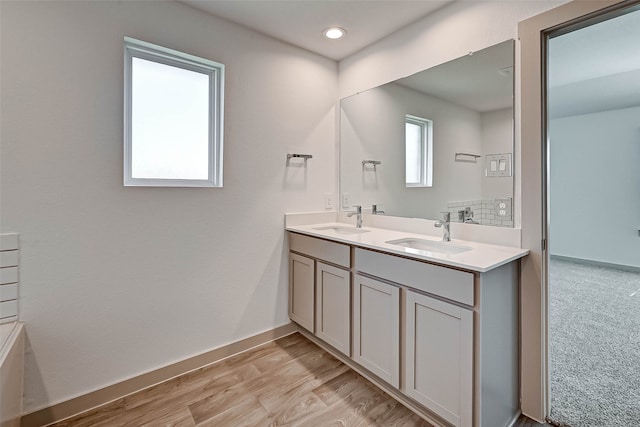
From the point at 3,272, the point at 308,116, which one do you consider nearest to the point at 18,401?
the point at 3,272

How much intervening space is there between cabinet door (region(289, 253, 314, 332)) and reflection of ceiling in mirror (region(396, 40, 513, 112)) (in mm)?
1466

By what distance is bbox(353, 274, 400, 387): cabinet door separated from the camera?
161cm

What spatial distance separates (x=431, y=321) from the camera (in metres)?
1.43

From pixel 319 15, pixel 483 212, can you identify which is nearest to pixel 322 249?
pixel 483 212

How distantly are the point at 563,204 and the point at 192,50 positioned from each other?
5606mm

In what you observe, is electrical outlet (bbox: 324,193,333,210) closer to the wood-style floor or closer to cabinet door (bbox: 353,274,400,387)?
cabinet door (bbox: 353,274,400,387)

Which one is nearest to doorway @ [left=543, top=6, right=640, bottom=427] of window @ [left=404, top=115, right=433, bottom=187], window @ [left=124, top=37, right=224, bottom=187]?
window @ [left=404, top=115, right=433, bottom=187]

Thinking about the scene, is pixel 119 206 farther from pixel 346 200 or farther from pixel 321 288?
pixel 346 200

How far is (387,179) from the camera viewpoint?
2414mm

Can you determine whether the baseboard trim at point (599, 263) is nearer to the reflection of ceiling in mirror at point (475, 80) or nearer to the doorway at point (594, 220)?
the doorway at point (594, 220)

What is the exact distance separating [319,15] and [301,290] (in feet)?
6.36

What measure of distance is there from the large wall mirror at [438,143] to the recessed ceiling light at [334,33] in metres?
0.46

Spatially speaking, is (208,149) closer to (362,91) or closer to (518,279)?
(362,91)

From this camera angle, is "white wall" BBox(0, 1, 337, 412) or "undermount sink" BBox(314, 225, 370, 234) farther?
"undermount sink" BBox(314, 225, 370, 234)
